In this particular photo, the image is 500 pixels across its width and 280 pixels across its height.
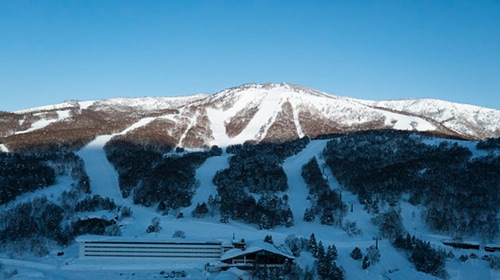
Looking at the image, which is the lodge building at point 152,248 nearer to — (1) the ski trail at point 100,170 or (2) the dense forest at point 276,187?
(2) the dense forest at point 276,187

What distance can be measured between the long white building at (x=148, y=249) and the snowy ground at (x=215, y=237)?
4.28ft

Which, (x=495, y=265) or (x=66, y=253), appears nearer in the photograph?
(x=495, y=265)

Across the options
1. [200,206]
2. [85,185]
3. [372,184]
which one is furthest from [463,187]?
[85,185]

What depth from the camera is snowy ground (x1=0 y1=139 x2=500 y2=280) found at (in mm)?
57594

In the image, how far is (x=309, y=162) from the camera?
124625 mm

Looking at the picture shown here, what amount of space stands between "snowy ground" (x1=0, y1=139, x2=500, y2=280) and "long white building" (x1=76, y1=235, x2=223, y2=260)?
4.28 feet

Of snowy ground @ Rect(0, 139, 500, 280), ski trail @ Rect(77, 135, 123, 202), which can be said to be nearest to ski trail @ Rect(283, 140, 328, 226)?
snowy ground @ Rect(0, 139, 500, 280)

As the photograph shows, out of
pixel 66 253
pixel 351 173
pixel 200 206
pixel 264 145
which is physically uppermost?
pixel 264 145

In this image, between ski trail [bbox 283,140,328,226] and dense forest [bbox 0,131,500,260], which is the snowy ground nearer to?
ski trail [bbox 283,140,328,226]

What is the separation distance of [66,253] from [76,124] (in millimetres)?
134458

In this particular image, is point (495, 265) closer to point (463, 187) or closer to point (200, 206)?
point (463, 187)

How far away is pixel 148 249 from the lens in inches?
2504

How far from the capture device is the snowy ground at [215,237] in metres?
57.6

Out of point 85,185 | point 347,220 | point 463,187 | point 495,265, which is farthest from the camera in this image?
point 85,185
